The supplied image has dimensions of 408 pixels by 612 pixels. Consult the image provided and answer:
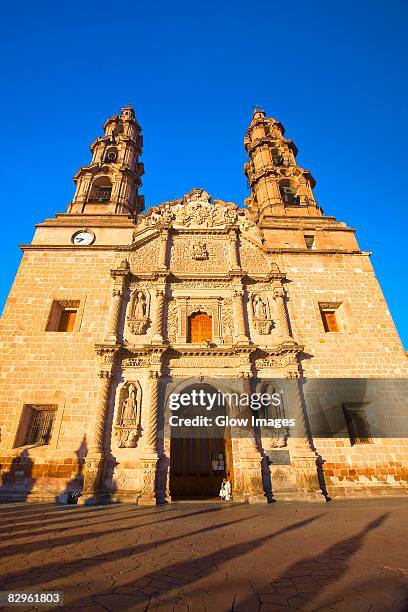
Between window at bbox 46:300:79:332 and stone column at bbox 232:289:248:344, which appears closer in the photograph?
stone column at bbox 232:289:248:344

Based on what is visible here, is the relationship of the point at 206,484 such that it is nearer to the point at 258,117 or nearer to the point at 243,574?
the point at 243,574

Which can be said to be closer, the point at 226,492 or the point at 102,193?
the point at 226,492

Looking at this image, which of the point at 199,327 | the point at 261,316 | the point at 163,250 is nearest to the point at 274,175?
the point at 163,250

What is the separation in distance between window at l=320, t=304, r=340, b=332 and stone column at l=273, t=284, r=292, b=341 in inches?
81.7

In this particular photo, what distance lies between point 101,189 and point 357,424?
64.4ft

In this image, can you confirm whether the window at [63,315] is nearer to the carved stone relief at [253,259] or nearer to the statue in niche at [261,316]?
the statue in niche at [261,316]

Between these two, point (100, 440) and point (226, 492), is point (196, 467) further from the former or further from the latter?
point (100, 440)

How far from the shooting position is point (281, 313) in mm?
13406

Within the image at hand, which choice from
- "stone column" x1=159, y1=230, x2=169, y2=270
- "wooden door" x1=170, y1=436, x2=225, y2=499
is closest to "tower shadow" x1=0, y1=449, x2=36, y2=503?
"wooden door" x1=170, y1=436, x2=225, y2=499

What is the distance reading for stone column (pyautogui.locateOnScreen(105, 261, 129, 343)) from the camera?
A: 40.6 feet

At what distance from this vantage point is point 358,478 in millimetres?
10617

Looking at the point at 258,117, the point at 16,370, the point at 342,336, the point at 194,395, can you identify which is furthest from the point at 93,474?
the point at 258,117

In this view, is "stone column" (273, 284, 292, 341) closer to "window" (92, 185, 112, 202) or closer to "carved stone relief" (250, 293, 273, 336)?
"carved stone relief" (250, 293, 273, 336)

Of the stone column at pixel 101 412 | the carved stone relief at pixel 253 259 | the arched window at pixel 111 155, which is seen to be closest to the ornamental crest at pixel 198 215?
the carved stone relief at pixel 253 259
